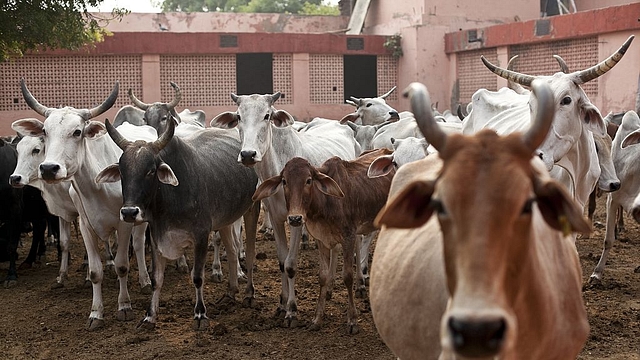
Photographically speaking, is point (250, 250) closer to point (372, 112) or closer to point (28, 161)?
point (28, 161)

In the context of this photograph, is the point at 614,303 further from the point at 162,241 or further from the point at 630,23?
the point at 630,23

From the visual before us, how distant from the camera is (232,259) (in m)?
7.33

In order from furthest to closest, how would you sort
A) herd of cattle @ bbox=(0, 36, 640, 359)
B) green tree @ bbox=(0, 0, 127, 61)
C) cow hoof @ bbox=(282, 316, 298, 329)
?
green tree @ bbox=(0, 0, 127, 61) < cow hoof @ bbox=(282, 316, 298, 329) < herd of cattle @ bbox=(0, 36, 640, 359)

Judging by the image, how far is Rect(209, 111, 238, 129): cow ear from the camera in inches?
281

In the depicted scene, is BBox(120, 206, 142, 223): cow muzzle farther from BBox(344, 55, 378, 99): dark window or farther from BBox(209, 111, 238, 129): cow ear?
BBox(344, 55, 378, 99): dark window

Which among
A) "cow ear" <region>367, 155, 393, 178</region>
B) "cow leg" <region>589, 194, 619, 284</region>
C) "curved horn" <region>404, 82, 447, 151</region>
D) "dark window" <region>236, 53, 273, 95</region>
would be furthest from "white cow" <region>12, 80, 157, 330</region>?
"dark window" <region>236, 53, 273, 95</region>

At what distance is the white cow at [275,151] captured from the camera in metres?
6.53

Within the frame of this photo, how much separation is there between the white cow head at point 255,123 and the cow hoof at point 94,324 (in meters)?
1.85

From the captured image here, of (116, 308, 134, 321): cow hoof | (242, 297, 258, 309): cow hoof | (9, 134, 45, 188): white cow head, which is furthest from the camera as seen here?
(9, 134, 45, 188): white cow head

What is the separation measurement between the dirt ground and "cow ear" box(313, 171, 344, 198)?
3.82 ft

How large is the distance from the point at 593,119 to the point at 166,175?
10.7ft

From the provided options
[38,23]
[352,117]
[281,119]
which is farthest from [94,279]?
[38,23]

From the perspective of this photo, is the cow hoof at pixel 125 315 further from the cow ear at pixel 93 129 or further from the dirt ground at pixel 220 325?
the cow ear at pixel 93 129

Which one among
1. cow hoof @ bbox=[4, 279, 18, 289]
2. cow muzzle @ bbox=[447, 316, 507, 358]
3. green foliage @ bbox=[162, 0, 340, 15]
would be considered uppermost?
green foliage @ bbox=[162, 0, 340, 15]
